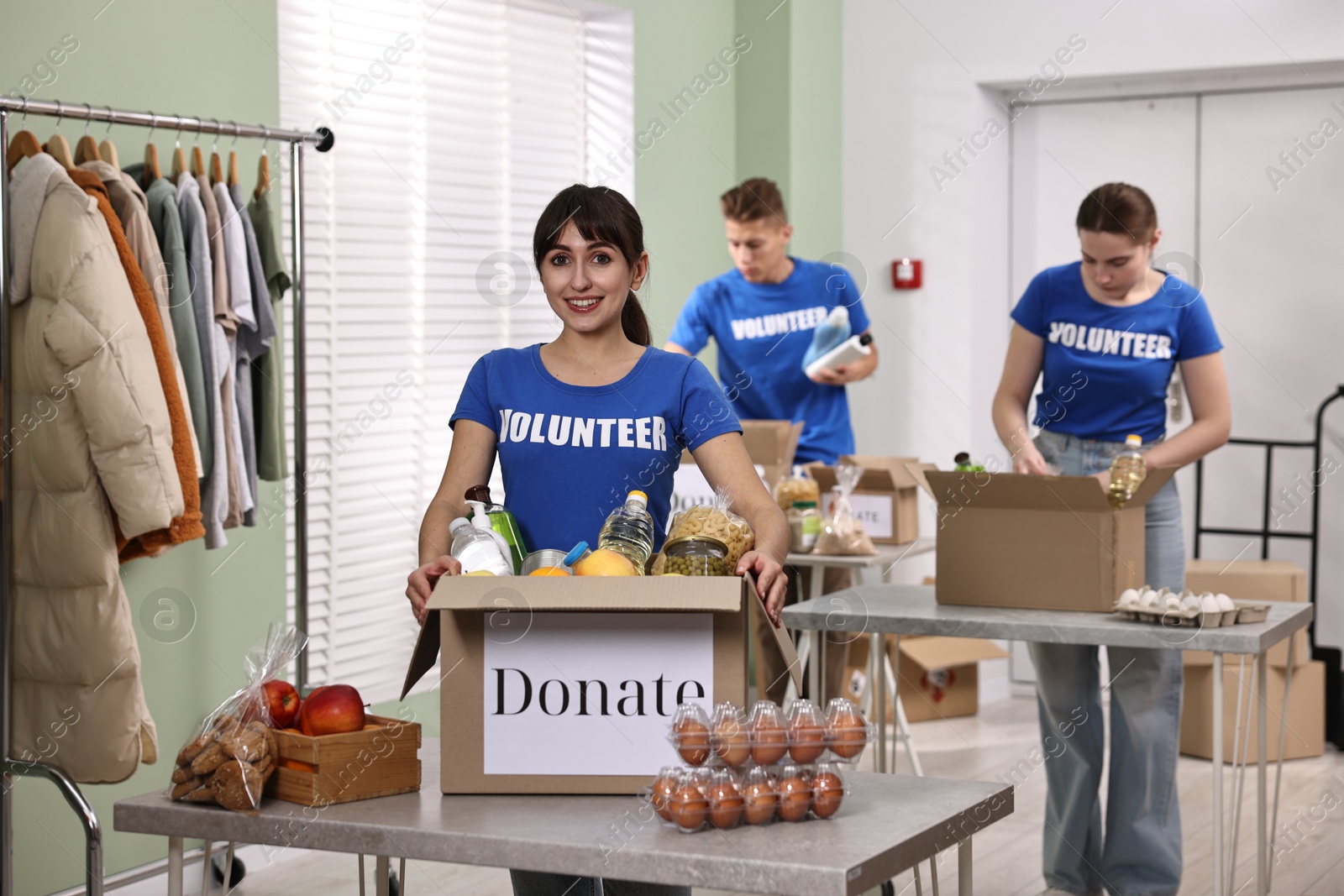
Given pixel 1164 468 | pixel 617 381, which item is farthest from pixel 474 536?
pixel 1164 468

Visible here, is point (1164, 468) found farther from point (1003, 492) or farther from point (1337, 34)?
point (1337, 34)

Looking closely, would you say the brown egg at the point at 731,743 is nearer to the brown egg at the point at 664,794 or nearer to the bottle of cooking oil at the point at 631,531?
the brown egg at the point at 664,794

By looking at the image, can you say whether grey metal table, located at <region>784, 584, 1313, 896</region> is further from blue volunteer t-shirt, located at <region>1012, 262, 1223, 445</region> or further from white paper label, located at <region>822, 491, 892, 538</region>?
white paper label, located at <region>822, 491, 892, 538</region>

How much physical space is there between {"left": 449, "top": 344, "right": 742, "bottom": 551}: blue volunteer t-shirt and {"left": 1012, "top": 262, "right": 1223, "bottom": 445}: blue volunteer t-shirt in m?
1.55

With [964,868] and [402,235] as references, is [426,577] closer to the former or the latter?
[964,868]

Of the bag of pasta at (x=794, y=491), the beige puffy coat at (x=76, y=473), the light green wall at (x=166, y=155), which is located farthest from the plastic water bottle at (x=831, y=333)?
the beige puffy coat at (x=76, y=473)

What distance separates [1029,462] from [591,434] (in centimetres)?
147

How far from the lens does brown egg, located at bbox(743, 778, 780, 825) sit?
5.23 feet

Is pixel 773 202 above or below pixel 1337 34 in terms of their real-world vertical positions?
below

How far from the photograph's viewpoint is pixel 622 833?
1577 mm

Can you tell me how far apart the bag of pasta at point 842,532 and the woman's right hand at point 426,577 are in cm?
251

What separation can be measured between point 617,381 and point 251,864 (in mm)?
2323

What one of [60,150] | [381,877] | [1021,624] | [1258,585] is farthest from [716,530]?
[1258,585]

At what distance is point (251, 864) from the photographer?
3721mm
